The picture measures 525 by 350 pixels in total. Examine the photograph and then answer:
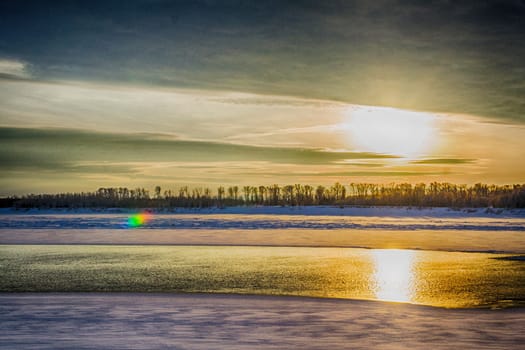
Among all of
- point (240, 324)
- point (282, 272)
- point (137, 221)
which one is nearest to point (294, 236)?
point (282, 272)

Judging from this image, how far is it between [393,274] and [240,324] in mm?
6197

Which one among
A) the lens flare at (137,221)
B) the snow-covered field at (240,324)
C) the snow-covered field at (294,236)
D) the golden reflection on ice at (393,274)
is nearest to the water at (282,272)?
the golden reflection on ice at (393,274)

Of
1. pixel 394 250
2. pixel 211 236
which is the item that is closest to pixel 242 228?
pixel 211 236

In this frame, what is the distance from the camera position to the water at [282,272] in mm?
10805

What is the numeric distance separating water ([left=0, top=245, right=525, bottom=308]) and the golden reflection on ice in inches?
0.8

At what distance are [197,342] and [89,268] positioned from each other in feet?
25.7

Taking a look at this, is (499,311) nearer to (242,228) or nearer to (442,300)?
(442,300)

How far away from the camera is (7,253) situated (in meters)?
17.3

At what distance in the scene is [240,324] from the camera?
7.98m

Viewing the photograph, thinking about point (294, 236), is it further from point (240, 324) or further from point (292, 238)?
point (240, 324)

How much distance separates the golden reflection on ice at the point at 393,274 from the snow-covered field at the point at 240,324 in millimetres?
1019

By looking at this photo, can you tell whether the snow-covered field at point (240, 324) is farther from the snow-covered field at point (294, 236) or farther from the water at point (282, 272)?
the snow-covered field at point (294, 236)

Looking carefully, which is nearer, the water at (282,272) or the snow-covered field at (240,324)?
the snow-covered field at (240,324)

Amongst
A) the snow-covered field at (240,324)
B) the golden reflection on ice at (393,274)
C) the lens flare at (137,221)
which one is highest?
the lens flare at (137,221)
